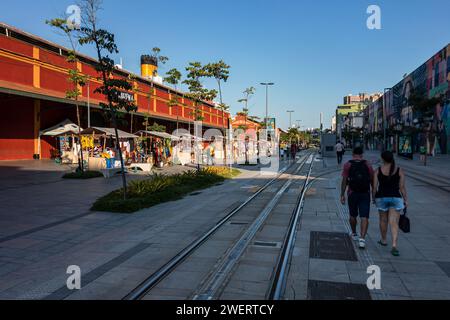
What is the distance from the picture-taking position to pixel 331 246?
6.14 m

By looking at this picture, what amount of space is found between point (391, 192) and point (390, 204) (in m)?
0.21

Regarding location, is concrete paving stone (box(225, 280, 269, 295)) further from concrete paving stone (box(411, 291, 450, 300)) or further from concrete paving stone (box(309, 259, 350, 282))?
concrete paving stone (box(411, 291, 450, 300))

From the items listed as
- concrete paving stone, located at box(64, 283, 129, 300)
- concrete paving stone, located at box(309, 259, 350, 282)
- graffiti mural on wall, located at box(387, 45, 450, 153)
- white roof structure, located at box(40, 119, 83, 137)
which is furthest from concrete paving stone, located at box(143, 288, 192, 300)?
graffiti mural on wall, located at box(387, 45, 450, 153)

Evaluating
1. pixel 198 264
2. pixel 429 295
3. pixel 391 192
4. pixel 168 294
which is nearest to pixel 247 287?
pixel 168 294

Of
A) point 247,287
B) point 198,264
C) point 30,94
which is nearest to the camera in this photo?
point 247,287

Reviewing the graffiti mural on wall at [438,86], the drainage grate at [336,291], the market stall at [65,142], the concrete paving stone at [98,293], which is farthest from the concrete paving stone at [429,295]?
the graffiti mural on wall at [438,86]

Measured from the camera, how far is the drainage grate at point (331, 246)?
18.4ft

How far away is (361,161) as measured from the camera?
6.12m

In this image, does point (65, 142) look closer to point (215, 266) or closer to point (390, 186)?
point (215, 266)

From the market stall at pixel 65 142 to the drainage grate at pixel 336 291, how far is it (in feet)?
74.4

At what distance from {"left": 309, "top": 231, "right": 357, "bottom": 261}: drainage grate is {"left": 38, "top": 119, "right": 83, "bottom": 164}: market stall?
2112 cm

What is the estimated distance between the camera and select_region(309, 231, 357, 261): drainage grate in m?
5.59

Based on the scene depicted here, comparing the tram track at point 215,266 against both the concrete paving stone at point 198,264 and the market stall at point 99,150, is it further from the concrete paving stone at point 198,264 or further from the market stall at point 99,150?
the market stall at point 99,150
